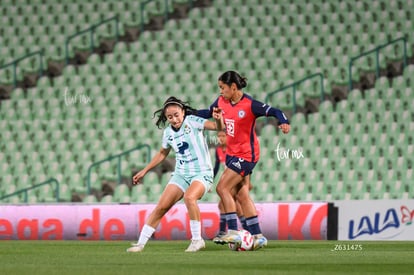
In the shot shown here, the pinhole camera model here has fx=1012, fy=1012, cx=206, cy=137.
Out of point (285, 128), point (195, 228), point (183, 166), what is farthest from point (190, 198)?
point (285, 128)

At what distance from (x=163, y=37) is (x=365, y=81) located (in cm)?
479

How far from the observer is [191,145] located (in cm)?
1199

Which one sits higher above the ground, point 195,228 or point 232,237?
point 195,228

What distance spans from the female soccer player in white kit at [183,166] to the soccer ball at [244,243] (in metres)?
0.38

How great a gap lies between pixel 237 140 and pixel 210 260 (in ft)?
8.16

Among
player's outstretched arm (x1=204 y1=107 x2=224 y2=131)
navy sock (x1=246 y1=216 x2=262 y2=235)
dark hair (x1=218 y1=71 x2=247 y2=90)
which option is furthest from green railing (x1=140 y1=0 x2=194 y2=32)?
player's outstretched arm (x1=204 y1=107 x2=224 y2=131)

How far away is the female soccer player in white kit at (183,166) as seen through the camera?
39.0 feet

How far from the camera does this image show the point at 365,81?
829 inches

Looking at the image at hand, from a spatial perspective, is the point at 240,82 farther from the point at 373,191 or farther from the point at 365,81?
the point at 365,81

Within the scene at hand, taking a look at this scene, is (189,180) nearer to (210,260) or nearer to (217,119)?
(217,119)

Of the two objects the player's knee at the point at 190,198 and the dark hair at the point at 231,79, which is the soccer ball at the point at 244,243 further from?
the dark hair at the point at 231,79


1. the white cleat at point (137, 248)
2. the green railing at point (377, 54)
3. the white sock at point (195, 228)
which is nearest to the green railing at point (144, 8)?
the green railing at point (377, 54)

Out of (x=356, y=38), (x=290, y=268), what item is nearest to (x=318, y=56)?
(x=356, y=38)

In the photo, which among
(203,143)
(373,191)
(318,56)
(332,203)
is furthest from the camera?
(318,56)
